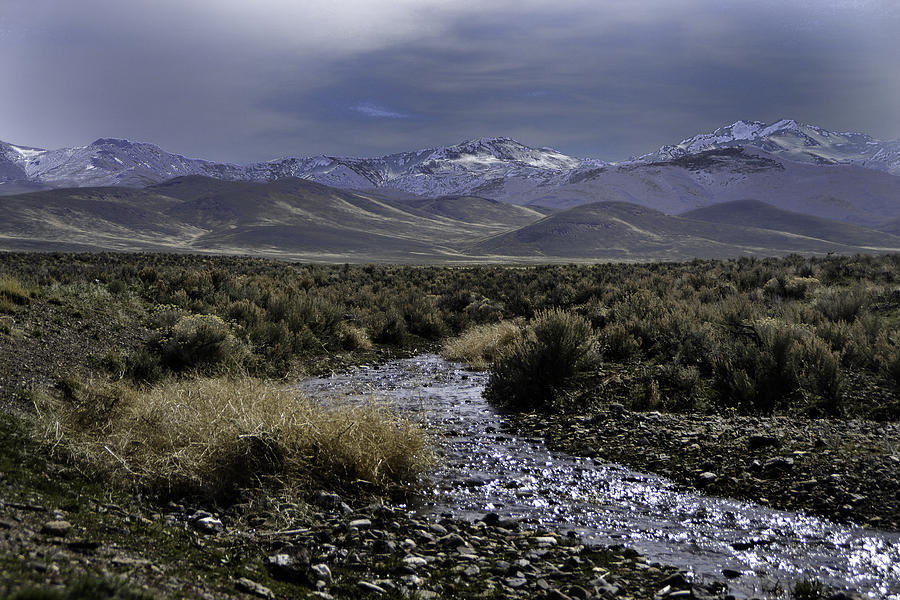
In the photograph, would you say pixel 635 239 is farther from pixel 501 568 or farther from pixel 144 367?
pixel 501 568

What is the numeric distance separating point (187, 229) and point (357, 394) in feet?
625

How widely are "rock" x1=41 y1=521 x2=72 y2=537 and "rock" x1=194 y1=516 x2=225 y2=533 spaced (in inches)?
51.9

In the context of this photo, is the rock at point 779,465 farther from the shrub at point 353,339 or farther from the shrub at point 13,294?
the shrub at point 13,294

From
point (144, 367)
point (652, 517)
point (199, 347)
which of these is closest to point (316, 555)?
point (652, 517)

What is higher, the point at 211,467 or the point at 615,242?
the point at 615,242

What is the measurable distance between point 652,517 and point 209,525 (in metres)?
4.60

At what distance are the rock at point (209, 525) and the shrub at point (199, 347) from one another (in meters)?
7.40

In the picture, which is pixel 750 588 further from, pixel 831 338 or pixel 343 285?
pixel 343 285

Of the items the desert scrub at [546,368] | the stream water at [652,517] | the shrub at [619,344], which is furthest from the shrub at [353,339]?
the stream water at [652,517]

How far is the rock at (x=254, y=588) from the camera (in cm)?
428

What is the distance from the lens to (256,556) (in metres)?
5.17

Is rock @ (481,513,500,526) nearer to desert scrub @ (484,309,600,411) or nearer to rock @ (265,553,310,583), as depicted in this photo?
rock @ (265,553,310,583)

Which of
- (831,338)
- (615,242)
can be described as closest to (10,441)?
(831,338)

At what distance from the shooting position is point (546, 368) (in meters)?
12.7
